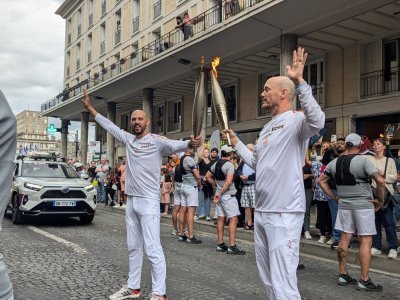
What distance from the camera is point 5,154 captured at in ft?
5.79

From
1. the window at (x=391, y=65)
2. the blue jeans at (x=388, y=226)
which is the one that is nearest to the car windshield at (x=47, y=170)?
the blue jeans at (x=388, y=226)

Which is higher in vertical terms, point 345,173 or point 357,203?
point 345,173

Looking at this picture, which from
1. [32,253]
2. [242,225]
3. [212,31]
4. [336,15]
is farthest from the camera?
[212,31]

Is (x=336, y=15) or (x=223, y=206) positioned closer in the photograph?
(x=223, y=206)

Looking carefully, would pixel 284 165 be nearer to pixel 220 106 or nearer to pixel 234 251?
pixel 220 106

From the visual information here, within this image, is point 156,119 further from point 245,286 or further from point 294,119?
point 294,119

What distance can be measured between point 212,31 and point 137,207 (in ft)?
Answer: 46.6

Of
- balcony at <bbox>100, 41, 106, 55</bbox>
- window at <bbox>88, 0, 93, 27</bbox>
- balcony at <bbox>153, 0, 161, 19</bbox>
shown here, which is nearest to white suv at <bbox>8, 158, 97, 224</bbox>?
balcony at <bbox>153, 0, 161, 19</bbox>

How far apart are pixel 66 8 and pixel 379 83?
38.8m

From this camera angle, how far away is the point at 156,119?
109ft

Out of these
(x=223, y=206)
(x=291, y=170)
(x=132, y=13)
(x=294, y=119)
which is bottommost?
(x=223, y=206)

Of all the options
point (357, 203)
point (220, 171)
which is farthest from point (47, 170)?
point (357, 203)

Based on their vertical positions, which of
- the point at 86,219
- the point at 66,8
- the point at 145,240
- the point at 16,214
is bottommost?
the point at 86,219

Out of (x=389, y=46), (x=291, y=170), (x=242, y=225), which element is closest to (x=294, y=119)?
(x=291, y=170)
